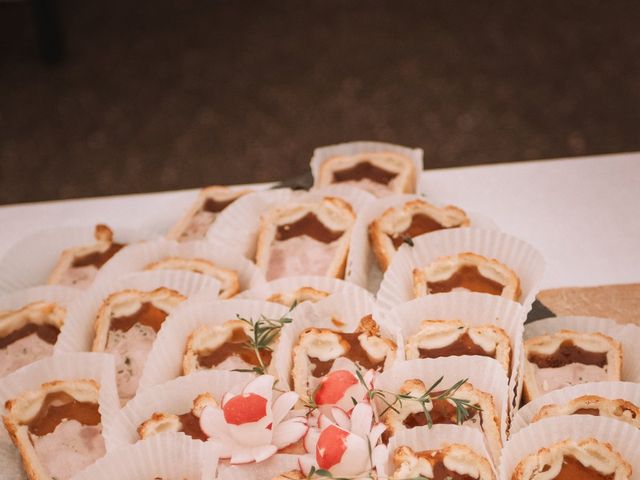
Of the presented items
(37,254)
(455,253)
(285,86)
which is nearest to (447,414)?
(455,253)

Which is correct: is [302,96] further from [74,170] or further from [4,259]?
[4,259]

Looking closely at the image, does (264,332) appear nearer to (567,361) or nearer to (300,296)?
(300,296)

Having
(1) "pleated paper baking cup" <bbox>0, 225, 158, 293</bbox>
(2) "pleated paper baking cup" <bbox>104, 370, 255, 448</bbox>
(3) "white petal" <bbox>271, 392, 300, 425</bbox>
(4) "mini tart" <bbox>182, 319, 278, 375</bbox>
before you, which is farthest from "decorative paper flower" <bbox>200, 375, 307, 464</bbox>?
(1) "pleated paper baking cup" <bbox>0, 225, 158, 293</bbox>

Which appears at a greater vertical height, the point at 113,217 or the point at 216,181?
the point at 113,217

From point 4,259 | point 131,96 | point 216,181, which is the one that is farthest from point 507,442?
point 131,96

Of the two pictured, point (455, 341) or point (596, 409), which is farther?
point (455, 341)

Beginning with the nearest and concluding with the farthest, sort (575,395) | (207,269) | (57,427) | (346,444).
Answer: (346,444)
(575,395)
(57,427)
(207,269)

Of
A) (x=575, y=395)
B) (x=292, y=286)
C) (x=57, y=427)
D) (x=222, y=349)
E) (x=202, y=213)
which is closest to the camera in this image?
(x=575, y=395)
